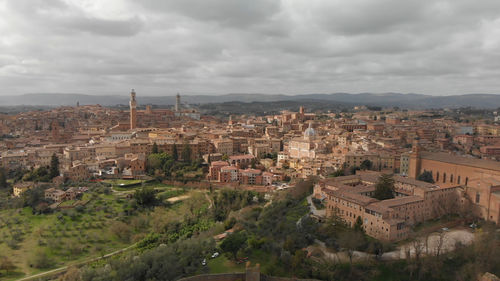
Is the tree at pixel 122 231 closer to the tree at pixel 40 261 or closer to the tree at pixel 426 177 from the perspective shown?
the tree at pixel 40 261

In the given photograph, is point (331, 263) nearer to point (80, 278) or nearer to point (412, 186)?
point (412, 186)

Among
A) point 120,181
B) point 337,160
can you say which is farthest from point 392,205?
point 120,181

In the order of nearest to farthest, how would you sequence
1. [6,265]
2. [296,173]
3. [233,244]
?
[233,244] < [6,265] < [296,173]

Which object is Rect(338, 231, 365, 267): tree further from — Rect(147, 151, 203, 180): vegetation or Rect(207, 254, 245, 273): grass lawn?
Rect(147, 151, 203, 180): vegetation

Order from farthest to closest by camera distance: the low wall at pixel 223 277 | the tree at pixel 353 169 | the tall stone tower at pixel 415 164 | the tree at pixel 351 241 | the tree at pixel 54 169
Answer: the tree at pixel 54 169 < the tree at pixel 353 169 < the tall stone tower at pixel 415 164 < the tree at pixel 351 241 < the low wall at pixel 223 277

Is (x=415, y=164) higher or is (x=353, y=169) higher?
(x=415, y=164)

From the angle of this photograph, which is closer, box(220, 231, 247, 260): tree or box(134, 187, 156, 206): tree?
box(220, 231, 247, 260): tree

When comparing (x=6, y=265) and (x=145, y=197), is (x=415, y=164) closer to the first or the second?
(x=145, y=197)

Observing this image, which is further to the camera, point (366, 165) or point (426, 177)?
point (366, 165)

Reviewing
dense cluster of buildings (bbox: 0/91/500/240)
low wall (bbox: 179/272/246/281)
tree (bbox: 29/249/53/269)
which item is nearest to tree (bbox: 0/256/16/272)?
tree (bbox: 29/249/53/269)

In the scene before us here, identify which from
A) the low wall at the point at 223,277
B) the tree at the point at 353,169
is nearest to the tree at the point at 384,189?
the tree at the point at 353,169

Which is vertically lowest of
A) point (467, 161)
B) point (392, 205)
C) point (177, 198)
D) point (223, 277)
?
point (177, 198)
